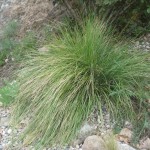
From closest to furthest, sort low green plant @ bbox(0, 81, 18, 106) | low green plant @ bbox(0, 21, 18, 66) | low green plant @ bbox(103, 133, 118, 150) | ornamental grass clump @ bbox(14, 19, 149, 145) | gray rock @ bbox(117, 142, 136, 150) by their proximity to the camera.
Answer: low green plant @ bbox(103, 133, 118, 150) < gray rock @ bbox(117, 142, 136, 150) < ornamental grass clump @ bbox(14, 19, 149, 145) < low green plant @ bbox(0, 81, 18, 106) < low green plant @ bbox(0, 21, 18, 66)

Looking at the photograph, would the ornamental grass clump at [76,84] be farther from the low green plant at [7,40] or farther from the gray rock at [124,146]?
the low green plant at [7,40]

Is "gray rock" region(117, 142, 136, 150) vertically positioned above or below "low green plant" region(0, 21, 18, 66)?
below

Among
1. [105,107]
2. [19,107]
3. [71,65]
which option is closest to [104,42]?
[71,65]

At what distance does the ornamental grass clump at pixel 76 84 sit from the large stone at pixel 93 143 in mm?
221

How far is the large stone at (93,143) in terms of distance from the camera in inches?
135

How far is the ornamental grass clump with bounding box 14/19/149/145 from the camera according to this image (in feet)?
12.5

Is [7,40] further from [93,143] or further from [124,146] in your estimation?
[124,146]

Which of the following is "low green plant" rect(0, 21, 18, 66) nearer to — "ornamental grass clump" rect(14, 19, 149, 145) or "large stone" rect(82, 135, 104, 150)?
"ornamental grass clump" rect(14, 19, 149, 145)

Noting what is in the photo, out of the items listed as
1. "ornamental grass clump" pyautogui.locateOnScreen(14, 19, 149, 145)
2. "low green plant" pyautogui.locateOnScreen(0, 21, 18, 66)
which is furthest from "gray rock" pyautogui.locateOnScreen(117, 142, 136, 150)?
"low green plant" pyautogui.locateOnScreen(0, 21, 18, 66)

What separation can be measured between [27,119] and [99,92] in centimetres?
80

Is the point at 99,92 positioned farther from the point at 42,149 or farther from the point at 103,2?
the point at 103,2

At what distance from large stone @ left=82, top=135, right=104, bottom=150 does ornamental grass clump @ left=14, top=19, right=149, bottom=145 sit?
0.22 m

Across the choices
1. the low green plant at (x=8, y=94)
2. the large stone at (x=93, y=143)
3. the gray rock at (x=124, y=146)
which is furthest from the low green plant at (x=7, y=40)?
the gray rock at (x=124, y=146)

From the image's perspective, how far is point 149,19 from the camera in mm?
4957
